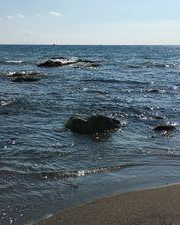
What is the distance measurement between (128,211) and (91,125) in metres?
8.07

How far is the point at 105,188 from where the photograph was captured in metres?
9.89

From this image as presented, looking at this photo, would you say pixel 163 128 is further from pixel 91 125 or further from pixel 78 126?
pixel 78 126

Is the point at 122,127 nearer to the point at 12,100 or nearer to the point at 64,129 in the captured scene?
the point at 64,129

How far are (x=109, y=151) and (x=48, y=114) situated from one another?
278 inches

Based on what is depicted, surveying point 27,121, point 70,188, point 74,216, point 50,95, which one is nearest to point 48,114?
point 27,121

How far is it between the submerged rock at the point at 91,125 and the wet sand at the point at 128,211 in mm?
6783

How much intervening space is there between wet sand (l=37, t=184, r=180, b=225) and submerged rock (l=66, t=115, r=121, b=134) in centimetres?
678

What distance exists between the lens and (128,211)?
27.2ft

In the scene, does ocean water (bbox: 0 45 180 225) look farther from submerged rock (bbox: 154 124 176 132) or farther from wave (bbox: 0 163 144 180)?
submerged rock (bbox: 154 124 176 132)

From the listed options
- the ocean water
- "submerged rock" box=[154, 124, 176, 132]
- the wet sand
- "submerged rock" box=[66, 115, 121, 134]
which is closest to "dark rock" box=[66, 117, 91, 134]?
"submerged rock" box=[66, 115, 121, 134]

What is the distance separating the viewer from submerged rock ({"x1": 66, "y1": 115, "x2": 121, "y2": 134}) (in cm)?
1609

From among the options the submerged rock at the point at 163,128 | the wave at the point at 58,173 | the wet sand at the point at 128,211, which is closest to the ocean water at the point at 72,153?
the wave at the point at 58,173

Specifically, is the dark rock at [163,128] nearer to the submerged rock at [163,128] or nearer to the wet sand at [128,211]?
the submerged rock at [163,128]

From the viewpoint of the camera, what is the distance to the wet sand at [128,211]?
7.83 m
